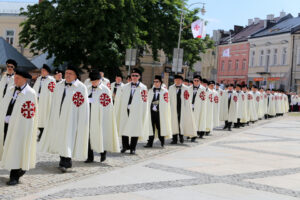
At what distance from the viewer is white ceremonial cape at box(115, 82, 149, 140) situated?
11117 millimetres

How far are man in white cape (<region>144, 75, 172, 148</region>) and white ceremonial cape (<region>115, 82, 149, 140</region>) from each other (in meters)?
1.03

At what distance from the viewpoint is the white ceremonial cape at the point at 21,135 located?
711cm

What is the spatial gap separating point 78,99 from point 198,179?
252cm

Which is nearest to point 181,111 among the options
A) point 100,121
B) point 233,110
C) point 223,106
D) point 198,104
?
point 198,104

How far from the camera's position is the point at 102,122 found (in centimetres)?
955

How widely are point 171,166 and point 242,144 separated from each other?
553 cm

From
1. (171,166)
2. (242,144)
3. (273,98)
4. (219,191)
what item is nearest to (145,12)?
(273,98)

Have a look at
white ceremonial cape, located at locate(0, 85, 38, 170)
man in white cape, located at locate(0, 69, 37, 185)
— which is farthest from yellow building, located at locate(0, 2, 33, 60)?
white ceremonial cape, located at locate(0, 85, 38, 170)

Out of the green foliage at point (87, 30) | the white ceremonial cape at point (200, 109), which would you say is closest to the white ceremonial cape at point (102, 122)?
the white ceremonial cape at point (200, 109)

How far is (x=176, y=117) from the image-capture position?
13789mm

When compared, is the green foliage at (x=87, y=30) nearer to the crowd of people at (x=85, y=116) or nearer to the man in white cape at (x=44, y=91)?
the crowd of people at (x=85, y=116)

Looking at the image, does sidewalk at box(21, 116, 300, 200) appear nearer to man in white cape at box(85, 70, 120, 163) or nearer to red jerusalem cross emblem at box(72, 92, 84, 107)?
man in white cape at box(85, 70, 120, 163)

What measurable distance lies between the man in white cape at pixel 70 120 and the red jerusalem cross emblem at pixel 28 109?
1159mm

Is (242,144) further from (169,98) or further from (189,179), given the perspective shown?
(189,179)
